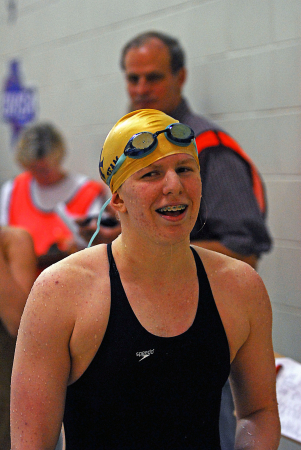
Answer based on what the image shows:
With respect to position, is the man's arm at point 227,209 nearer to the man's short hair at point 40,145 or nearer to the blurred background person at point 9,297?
the blurred background person at point 9,297

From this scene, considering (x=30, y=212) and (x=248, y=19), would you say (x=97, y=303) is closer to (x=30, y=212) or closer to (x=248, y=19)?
(x=248, y=19)

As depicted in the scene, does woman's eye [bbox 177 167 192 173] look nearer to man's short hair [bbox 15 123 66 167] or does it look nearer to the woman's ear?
the woman's ear

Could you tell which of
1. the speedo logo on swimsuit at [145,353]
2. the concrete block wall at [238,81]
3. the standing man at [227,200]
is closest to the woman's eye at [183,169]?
the speedo logo on swimsuit at [145,353]

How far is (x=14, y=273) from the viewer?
1805 millimetres

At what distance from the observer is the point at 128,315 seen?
1.17 metres

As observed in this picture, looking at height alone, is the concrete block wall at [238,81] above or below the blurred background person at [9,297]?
above

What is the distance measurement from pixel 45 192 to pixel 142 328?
272cm

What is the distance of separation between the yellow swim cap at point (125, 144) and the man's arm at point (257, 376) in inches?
16.2

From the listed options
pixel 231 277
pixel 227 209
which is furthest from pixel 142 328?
pixel 227 209

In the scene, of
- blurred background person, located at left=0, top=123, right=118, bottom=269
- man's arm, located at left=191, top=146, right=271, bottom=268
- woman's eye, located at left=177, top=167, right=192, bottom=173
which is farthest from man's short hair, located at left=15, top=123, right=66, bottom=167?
woman's eye, located at left=177, top=167, right=192, bottom=173

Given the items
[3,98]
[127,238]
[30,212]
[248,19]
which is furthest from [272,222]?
[3,98]

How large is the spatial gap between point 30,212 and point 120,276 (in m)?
2.63

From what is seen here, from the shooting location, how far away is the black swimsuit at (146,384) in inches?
45.5

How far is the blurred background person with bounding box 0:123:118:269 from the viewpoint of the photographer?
11.8ft
